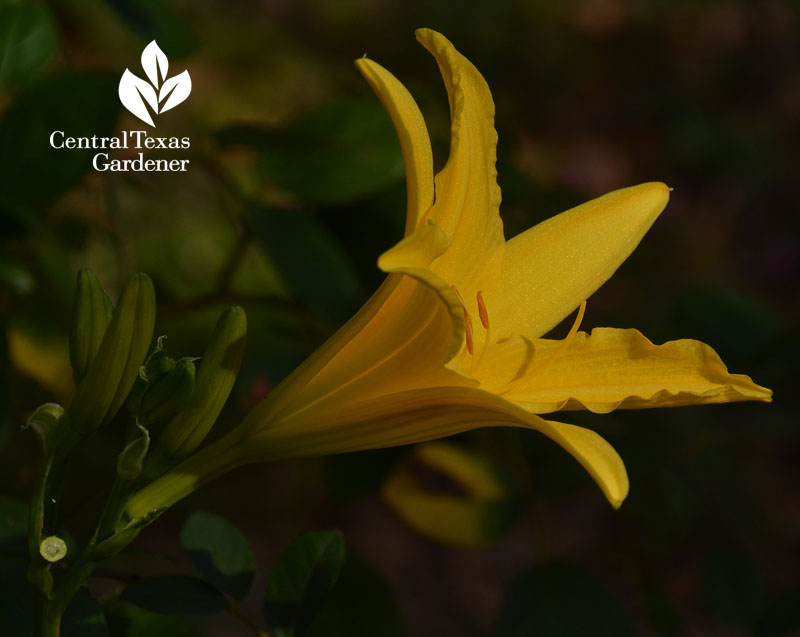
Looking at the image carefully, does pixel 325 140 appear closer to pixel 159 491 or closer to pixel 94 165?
pixel 94 165

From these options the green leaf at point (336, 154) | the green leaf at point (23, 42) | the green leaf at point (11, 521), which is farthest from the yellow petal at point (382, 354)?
the green leaf at point (23, 42)

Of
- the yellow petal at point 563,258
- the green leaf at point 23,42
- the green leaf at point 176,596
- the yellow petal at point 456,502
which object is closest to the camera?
the green leaf at point 176,596

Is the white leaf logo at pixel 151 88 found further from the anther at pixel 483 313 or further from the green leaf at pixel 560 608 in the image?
the green leaf at pixel 560 608

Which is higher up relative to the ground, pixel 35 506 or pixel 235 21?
pixel 235 21

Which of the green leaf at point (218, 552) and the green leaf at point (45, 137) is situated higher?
the green leaf at point (45, 137)

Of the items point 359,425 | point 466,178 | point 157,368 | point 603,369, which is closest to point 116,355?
point 157,368

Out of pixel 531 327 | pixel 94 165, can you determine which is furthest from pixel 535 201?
pixel 94 165

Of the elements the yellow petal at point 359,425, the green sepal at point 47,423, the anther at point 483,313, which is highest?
the anther at point 483,313

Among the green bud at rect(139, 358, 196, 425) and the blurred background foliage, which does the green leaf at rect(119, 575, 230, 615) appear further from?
the green bud at rect(139, 358, 196, 425)
